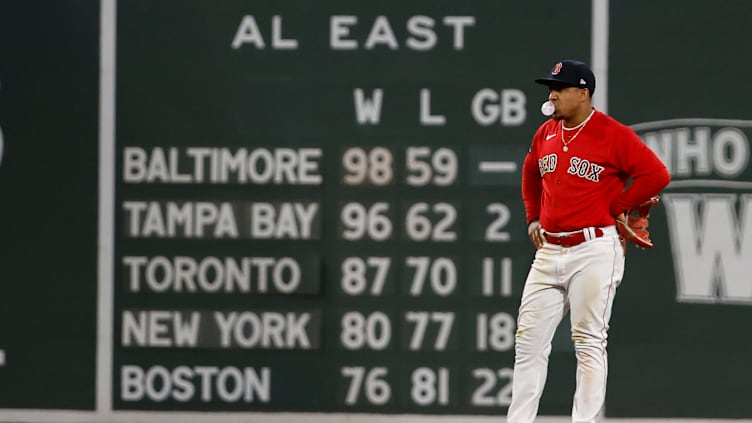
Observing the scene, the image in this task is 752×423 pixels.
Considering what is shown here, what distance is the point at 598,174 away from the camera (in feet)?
16.2

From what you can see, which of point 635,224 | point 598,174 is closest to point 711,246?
point 635,224

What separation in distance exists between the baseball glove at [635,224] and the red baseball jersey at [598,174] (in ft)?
0.15

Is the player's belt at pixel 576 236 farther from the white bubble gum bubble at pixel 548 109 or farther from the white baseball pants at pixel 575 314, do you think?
the white bubble gum bubble at pixel 548 109

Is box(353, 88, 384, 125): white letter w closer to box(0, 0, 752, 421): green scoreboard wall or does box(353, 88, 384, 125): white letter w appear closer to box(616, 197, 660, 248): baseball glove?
box(0, 0, 752, 421): green scoreboard wall

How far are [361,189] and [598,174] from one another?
1.48m

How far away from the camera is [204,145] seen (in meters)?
5.99

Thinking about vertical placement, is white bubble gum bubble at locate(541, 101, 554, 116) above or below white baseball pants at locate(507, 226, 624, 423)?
above

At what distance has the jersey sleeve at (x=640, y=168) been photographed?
193 inches

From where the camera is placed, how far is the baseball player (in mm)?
4926

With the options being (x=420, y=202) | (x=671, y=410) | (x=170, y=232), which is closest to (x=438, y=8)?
(x=420, y=202)

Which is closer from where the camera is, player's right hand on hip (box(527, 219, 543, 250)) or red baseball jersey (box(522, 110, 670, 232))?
red baseball jersey (box(522, 110, 670, 232))

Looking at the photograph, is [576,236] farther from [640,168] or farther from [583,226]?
[640,168]

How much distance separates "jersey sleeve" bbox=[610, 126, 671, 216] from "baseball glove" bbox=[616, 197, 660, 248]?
0.30ft

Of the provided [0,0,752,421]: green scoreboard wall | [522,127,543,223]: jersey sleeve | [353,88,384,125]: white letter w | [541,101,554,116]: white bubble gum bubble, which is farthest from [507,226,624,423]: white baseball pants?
[353,88,384,125]: white letter w
